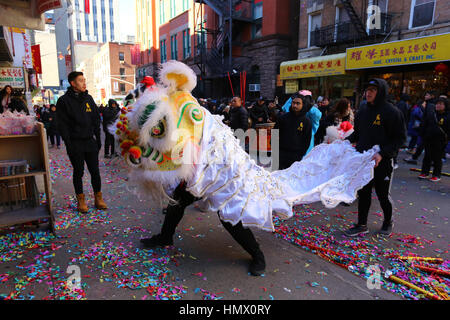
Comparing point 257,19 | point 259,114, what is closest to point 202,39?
point 257,19

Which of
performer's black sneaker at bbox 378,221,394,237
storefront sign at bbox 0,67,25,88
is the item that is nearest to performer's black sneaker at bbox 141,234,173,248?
performer's black sneaker at bbox 378,221,394,237

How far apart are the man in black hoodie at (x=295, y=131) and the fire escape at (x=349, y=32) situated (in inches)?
420

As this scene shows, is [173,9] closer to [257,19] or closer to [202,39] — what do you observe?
[202,39]

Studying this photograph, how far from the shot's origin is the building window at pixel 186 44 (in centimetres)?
2617

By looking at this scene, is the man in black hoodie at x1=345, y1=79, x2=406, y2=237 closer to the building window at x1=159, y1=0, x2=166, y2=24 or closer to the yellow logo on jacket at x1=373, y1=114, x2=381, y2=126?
the yellow logo on jacket at x1=373, y1=114, x2=381, y2=126

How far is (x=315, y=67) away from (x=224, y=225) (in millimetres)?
13678

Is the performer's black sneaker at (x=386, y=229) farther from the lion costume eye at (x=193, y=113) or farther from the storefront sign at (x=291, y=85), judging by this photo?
the storefront sign at (x=291, y=85)

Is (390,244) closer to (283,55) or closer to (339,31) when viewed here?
(339,31)

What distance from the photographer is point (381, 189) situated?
3.62 m

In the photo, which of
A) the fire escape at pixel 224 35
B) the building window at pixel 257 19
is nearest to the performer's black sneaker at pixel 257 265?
the fire escape at pixel 224 35

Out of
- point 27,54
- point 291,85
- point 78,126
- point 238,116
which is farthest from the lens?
point 291,85

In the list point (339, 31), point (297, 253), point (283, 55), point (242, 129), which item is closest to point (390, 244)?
point (297, 253)

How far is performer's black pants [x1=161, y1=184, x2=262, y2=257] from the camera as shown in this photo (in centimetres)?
281

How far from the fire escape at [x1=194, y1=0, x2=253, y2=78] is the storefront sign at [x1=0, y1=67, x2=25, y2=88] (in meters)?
12.3
